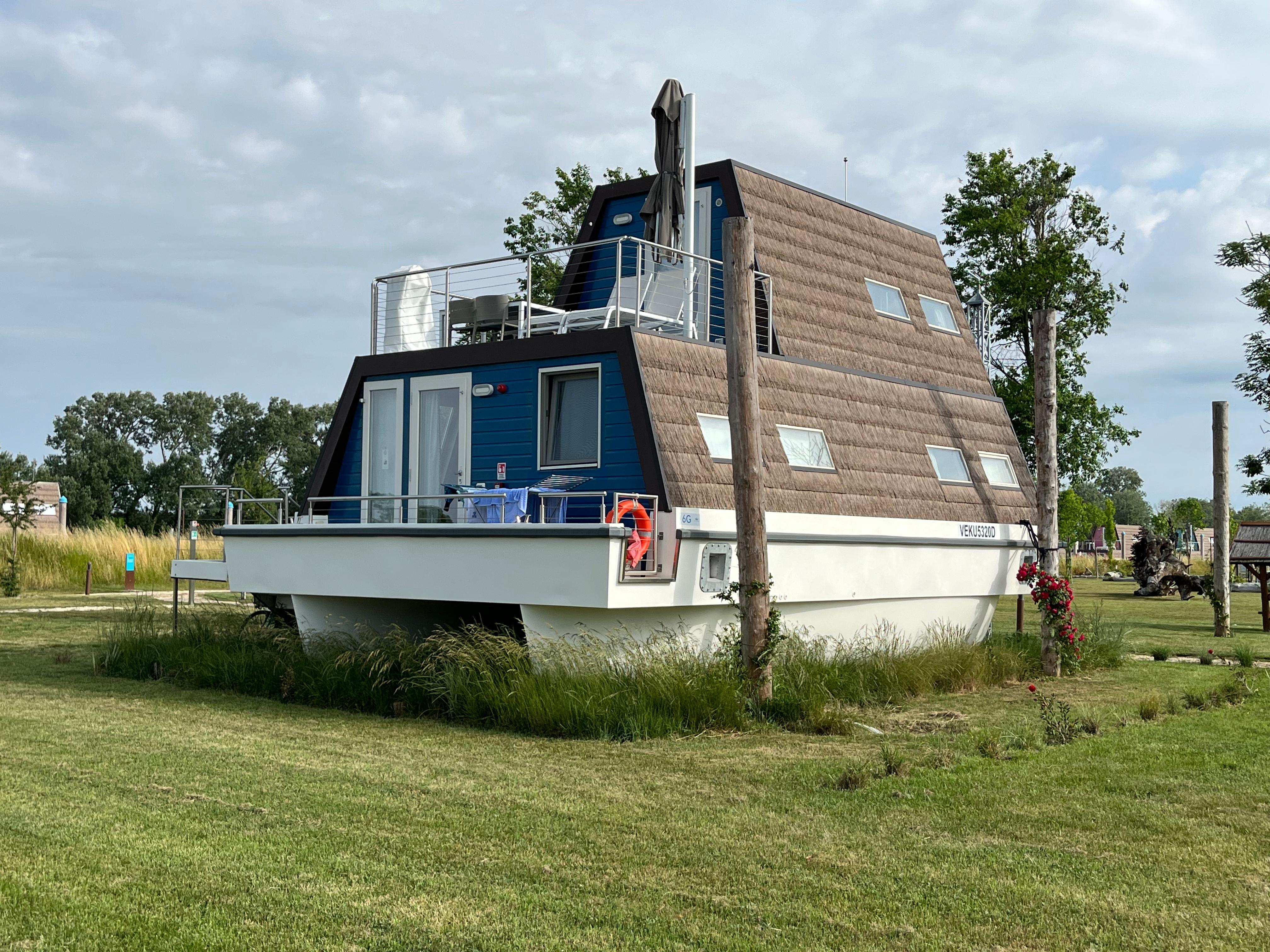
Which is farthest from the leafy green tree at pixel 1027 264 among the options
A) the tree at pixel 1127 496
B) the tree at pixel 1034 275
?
the tree at pixel 1127 496

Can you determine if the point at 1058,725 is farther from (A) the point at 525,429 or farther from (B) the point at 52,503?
(B) the point at 52,503

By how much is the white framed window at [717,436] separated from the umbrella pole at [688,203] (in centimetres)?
148

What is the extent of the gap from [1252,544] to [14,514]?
97.7 feet

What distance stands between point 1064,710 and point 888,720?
6.33ft

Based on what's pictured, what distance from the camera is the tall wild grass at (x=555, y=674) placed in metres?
11.8

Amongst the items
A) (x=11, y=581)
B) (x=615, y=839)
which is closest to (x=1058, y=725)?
(x=615, y=839)

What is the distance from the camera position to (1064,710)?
1140cm

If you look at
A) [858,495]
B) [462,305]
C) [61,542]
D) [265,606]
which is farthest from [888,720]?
[61,542]

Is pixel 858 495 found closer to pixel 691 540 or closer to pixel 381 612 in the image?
pixel 691 540

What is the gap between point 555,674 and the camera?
1228 centimetres

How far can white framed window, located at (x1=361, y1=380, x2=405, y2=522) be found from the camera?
1648cm

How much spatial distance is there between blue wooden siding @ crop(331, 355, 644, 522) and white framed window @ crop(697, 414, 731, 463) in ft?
2.98

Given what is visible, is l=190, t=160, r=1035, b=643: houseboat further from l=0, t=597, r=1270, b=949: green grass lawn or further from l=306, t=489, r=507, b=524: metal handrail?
l=0, t=597, r=1270, b=949: green grass lawn

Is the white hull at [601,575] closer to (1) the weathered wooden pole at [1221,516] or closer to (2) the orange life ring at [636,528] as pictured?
(2) the orange life ring at [636,528]
